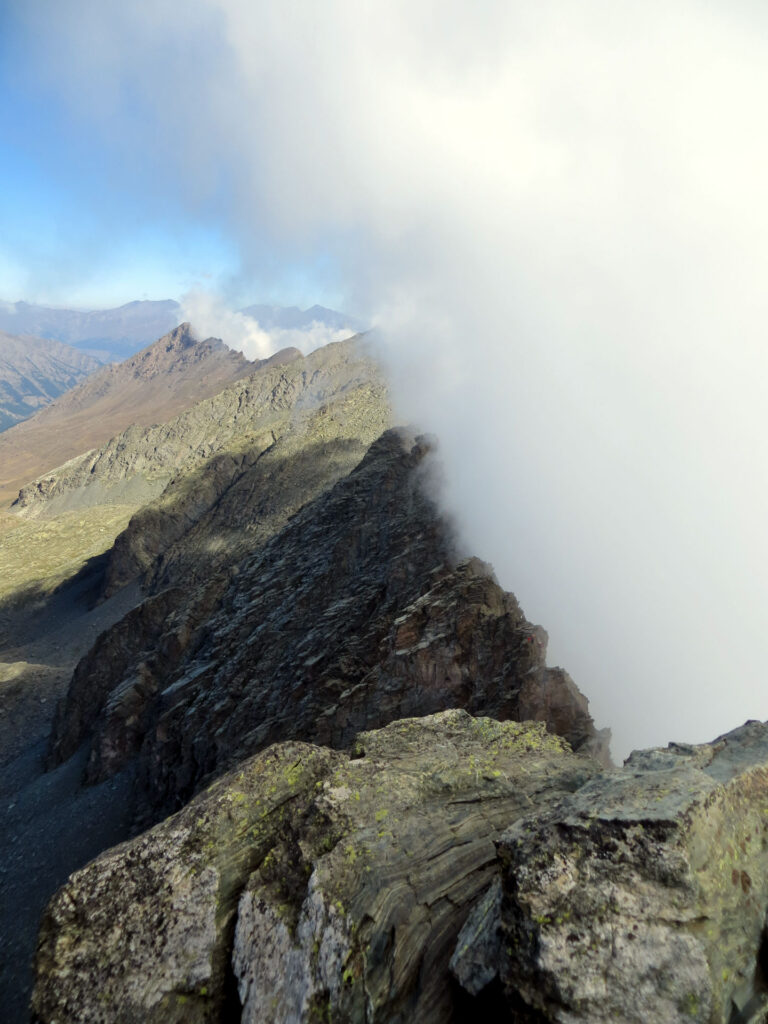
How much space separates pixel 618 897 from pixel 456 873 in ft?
15.9

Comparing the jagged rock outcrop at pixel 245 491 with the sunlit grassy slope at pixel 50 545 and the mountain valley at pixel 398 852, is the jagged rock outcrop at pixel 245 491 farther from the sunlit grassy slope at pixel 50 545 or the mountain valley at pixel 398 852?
the mountain valley at pixel 398 852

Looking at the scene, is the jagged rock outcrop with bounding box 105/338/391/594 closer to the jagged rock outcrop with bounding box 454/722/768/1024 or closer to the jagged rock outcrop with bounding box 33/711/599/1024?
the jagged rock outcrop with bounding box 33/711/599/1024

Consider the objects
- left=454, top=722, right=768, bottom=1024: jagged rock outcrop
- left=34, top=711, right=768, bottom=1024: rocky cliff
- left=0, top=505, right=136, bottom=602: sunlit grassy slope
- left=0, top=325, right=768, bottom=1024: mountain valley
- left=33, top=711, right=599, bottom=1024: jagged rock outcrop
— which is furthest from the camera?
left=0, top=505, right=136, bottom=602: sunlit grassy slope

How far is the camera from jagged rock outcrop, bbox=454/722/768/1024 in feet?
28.2

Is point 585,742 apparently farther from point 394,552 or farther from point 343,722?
point 394,552

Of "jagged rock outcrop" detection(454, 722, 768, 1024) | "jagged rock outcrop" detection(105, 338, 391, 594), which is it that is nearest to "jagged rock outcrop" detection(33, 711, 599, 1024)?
"jagged rock outcrop" detection(454, 722, 768, 1024)

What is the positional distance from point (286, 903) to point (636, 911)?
296 inches

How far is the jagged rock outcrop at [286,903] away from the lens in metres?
11.2

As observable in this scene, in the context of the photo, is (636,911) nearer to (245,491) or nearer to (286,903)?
(286,903)

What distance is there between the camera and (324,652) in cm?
4041

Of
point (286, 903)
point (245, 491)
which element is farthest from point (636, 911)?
point (245, 491)

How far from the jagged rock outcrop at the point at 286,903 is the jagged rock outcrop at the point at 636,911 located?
1858mm

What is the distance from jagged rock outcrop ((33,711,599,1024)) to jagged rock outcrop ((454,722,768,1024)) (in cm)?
186

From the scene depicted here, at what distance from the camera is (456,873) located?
1310 cm
